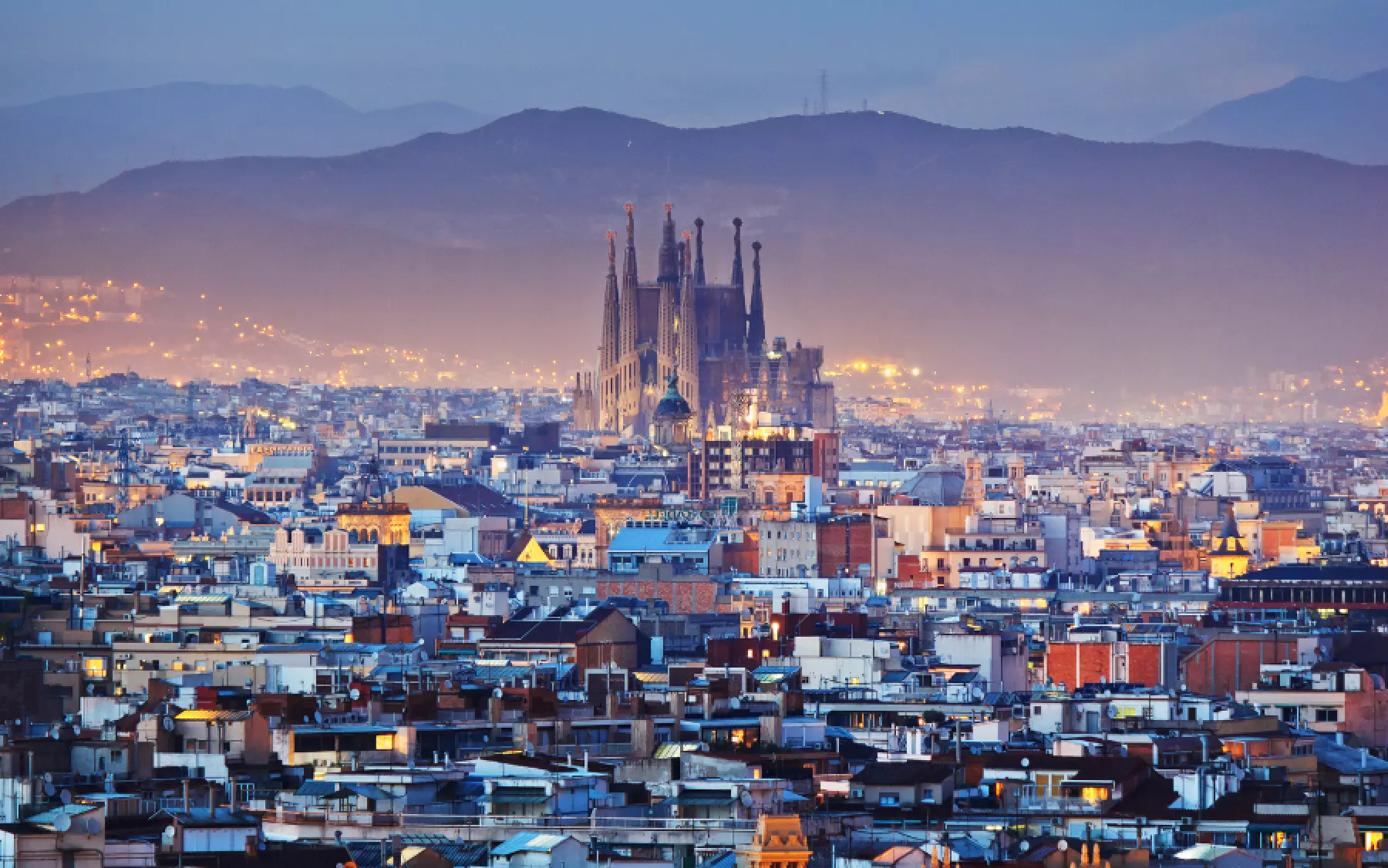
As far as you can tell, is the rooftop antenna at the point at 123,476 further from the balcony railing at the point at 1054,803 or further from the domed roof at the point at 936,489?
the balcony railing at the point at 1054,803

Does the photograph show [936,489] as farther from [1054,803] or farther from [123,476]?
[1054,803]

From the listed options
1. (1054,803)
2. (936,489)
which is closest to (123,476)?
(936,489)

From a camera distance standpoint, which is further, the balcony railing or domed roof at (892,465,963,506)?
domed roof at (892,465,963,506)

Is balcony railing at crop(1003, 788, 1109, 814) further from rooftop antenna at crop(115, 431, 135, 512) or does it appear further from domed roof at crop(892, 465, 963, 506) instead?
rooftop antenna at crop(115, 431, 135, 512)

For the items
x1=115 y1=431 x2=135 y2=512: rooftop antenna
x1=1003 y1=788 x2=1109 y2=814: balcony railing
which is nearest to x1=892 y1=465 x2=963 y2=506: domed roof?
x1=115 y1=431 x2=135 y2=512: rooftop antenna

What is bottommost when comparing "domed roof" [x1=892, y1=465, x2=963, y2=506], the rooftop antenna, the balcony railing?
the balcony railing

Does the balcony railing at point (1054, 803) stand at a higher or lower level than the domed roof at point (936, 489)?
lower

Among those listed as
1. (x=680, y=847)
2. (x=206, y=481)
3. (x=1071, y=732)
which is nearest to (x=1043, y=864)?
(x=680, y=847)

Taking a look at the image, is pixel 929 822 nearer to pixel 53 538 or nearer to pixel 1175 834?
pixel 1175 834

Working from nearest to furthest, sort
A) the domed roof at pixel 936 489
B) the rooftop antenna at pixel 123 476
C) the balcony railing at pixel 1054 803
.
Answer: the balcony railing at pixel 1054 803
the domed roof at pixel 936 489
the rooftop antenna at pixel 123 476

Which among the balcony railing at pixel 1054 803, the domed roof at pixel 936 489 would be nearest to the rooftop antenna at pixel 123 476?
the domed roof at pixel 936 489

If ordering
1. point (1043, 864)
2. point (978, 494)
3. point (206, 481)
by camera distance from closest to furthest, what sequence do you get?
point (1043, 864), point (978, 494), point (206, 481)
